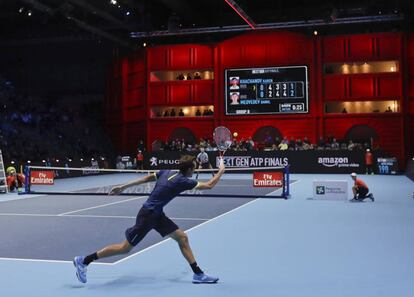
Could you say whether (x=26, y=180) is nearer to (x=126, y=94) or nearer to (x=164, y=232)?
(x=164, y=232)

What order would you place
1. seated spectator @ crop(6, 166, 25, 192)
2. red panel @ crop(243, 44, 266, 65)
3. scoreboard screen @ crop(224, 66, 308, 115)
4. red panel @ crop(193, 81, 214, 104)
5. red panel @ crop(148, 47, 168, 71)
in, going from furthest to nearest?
red panel @ crop(148, 47, 168, 71) < red panel @ crop(193, 81, 214, 104) < red panel @ crop(243, 44, 266, 65) < scoreboard screen @ crop(224, 66, 308, 115) < seated spectator @ crop(6, 166, 25, 192)

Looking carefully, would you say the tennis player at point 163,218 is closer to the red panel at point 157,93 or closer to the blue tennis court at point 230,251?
the blue tennis court at point 230,251

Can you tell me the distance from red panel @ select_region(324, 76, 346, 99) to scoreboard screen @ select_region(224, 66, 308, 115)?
272cm

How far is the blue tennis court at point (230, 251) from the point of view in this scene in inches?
234

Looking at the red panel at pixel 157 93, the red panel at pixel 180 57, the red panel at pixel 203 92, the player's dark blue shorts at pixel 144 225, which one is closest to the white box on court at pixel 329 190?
the player's dark blue shorts at pixel 144 225

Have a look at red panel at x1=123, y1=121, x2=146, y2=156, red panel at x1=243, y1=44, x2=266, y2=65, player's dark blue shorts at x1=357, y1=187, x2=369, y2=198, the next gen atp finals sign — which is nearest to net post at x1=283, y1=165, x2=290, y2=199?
the next gen atp finals sign

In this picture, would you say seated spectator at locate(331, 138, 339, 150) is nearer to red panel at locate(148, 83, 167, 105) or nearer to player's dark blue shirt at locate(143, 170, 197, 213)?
red panel at locate(148, 83, 167, 105)

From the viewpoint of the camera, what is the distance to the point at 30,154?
94.9ft

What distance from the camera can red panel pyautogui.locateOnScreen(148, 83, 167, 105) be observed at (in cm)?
3828

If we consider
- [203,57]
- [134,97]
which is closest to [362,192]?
[203,57]

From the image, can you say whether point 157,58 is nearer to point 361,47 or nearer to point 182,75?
point 182,75

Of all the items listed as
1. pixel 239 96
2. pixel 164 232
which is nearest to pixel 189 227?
pixel 164 232

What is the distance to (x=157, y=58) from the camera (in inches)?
1519

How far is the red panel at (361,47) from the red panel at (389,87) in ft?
6.54
